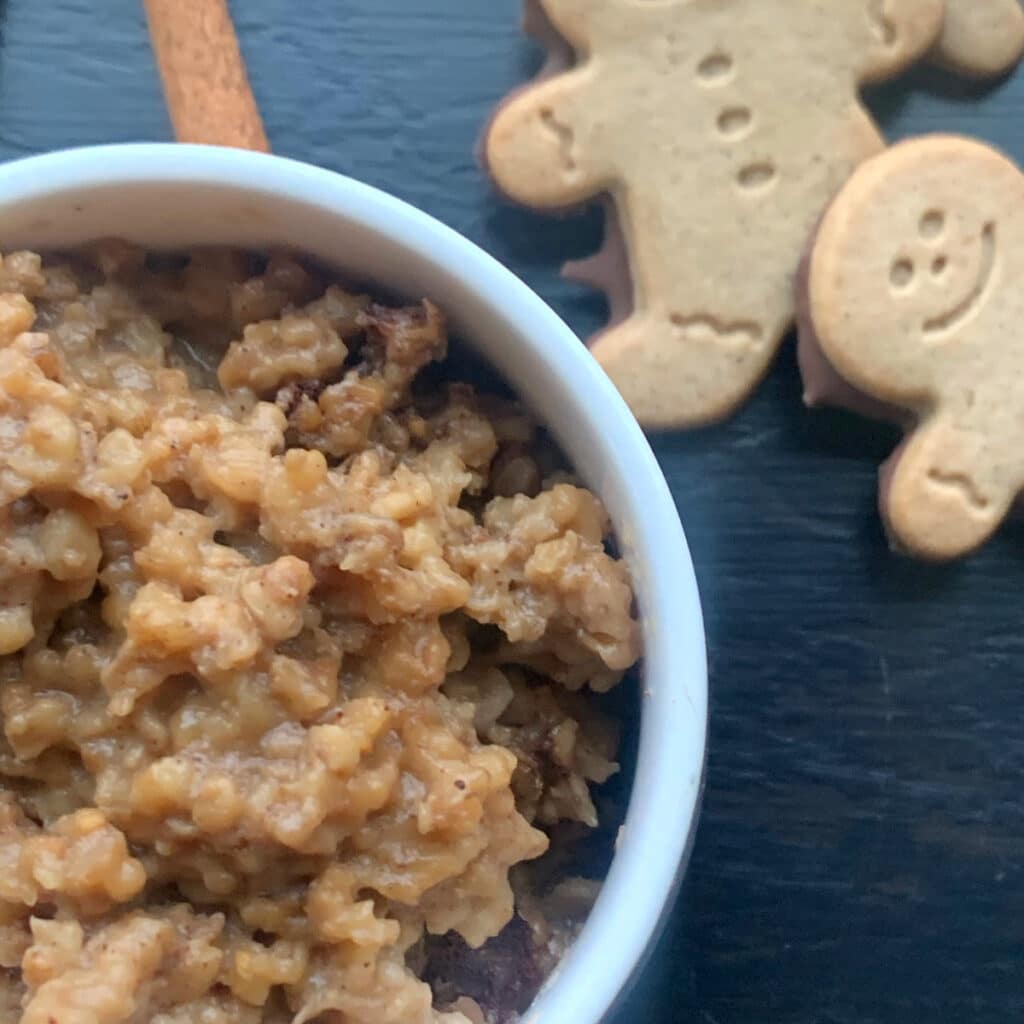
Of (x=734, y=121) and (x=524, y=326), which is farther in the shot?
(x=734, y=121)

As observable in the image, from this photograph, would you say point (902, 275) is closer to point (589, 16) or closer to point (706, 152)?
point (706, 152)

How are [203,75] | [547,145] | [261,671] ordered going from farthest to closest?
[547,145]
[203,75]
[261,671]

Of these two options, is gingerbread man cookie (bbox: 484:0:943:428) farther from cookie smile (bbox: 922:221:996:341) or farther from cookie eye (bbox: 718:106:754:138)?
cookie smile (bbox: 922:221:996:341)

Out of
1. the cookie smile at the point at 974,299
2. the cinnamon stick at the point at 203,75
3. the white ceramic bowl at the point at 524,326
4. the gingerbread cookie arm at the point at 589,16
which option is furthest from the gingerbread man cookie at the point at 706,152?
the white ceramic bowl at the point at 524,326

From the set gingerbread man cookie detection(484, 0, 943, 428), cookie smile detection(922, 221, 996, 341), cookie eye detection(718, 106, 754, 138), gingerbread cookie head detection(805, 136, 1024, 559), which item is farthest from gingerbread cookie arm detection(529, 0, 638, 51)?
cookie smile detection(922, 221, 996, 341)

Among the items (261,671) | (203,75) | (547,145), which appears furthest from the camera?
(547,145)

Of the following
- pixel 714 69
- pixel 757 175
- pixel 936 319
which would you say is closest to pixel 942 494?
pixel 936 319

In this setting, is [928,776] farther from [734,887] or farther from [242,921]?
[242,921]
